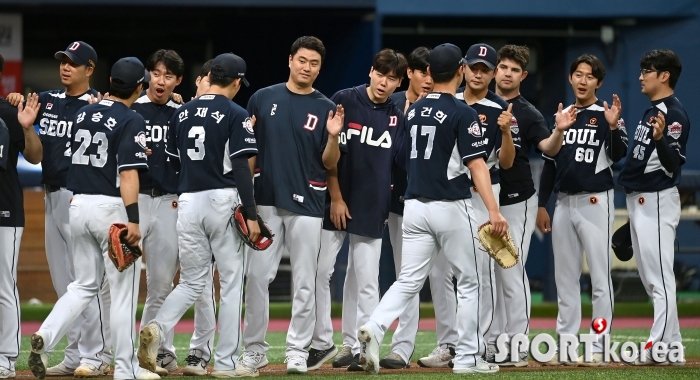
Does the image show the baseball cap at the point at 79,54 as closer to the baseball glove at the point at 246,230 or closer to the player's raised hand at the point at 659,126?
the baseball glove at the point at 246,230

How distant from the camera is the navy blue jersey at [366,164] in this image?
301 inches

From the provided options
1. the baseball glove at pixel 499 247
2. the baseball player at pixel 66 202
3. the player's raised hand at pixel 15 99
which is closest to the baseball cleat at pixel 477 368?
the baseball glove at pixel 499 247

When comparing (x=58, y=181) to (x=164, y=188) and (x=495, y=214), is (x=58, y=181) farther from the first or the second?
(x=495, y=214)

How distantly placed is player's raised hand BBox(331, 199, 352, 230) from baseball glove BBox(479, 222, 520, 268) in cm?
108

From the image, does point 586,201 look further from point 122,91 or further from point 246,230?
point 122,91

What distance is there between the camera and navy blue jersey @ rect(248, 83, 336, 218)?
720 centimetres

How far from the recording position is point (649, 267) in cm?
775

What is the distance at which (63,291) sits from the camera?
7.34m

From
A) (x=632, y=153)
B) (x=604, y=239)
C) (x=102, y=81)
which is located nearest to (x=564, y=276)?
(x=604, y=239)

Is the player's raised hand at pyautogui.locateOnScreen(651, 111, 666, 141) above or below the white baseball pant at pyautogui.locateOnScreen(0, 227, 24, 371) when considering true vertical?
above

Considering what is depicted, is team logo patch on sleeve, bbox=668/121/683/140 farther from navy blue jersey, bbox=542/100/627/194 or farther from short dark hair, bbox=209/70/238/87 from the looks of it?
short dark hair, bbox=209/70/238/87

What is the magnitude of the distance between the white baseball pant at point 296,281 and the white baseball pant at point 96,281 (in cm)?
91

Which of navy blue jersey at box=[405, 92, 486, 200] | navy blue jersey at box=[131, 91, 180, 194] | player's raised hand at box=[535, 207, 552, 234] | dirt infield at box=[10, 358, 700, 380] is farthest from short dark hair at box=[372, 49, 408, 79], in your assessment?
dirt infield at box=[10, 358, 700, 380]

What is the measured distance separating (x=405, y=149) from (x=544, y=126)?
1.06 meters
